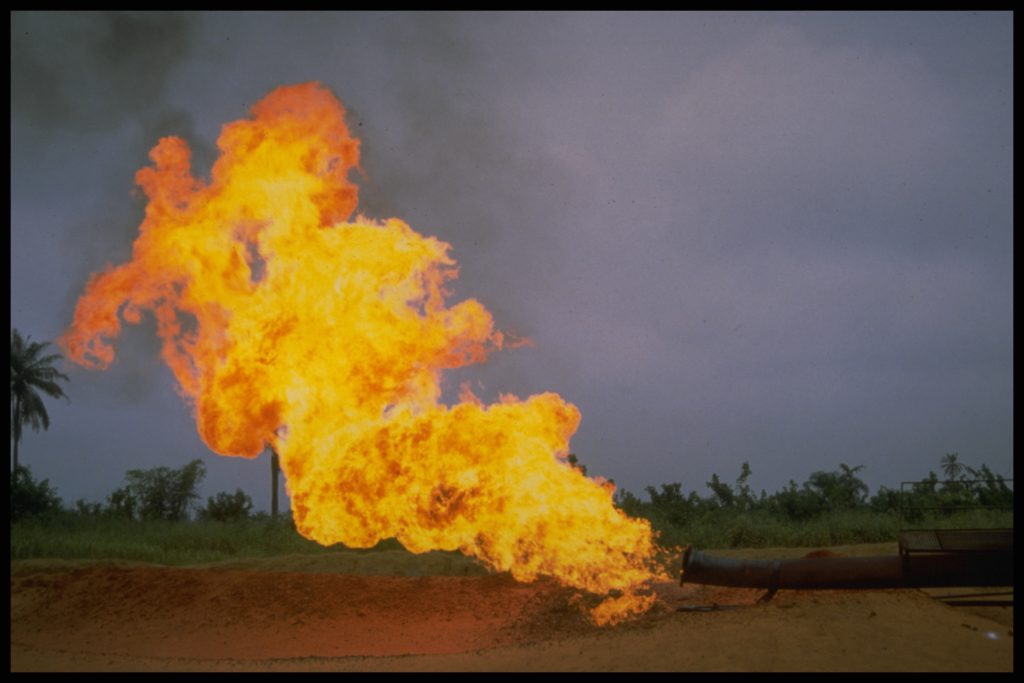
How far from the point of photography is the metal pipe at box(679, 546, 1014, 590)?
11.4 metres

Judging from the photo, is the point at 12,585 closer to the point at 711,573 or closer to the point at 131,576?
the point at 131,576

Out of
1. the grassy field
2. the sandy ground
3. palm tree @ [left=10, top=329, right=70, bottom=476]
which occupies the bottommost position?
the sandy ground

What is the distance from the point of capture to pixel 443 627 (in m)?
13.8

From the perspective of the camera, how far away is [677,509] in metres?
28.4

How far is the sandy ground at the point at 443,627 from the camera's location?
9875mm

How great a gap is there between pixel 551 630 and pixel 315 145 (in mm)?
9541

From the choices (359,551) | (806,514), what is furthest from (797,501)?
(359,551)

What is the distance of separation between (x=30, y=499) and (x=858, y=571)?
3069cm

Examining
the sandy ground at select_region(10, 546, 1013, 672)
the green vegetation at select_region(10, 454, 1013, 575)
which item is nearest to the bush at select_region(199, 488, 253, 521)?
the green vegetation at select_region(10, 454, 1013, 575)

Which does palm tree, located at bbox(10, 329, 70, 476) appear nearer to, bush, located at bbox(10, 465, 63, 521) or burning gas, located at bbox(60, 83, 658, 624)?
bush, located at bbox(10, 465, 63, 521)

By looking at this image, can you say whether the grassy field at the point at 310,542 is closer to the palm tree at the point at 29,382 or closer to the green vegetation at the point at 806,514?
the green vegetation at the point at 806,514

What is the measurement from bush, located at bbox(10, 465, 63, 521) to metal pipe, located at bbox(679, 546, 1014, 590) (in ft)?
89.1

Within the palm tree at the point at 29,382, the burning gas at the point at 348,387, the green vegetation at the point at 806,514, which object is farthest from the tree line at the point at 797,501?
the palm tree at the point at 29,382

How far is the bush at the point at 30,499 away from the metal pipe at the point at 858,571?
2716cm
